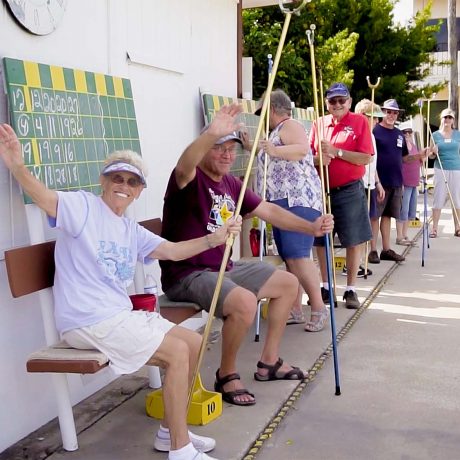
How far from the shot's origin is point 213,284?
4.10 meters

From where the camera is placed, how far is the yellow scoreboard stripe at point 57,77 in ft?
12.7

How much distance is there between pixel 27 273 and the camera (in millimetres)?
3451

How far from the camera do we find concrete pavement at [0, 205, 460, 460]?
12.1 ft

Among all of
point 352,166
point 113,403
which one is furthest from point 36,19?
point 352,166

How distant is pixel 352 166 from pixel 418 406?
2652mm

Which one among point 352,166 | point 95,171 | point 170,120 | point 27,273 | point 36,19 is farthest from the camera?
point 352,166

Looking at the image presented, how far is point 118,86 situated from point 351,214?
8.92 feet

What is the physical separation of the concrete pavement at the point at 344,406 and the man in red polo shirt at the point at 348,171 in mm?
592

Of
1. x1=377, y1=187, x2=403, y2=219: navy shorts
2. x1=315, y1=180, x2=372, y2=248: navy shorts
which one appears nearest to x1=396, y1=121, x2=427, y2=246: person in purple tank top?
x1=377, y1=187, x2=403, y2=219: navy shorts

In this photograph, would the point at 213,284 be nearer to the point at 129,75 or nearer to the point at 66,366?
the point at 66,366

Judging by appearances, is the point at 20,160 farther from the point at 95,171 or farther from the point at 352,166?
the point at 352,166

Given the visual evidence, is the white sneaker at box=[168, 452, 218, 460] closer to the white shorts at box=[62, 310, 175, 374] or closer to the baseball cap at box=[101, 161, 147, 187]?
the white shorts at box=[62, 310, 175, 374]

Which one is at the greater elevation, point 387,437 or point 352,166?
point 352,166

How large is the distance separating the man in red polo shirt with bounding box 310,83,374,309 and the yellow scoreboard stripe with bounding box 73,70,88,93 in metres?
2.62
